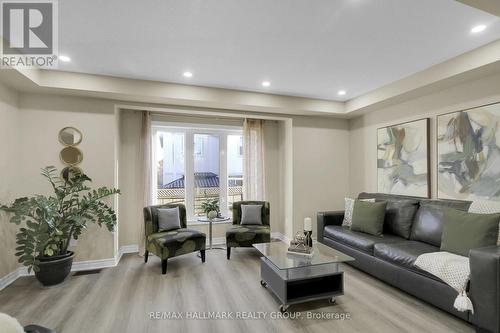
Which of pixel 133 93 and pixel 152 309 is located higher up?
pixel 133 93

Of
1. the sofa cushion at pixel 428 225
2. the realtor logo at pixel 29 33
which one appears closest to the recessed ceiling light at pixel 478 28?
the sofa cushion at pixel 428 225

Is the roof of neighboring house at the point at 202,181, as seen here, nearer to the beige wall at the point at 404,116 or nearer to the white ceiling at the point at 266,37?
the white ceiling at the point at 266,37

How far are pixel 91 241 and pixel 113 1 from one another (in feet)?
10.1

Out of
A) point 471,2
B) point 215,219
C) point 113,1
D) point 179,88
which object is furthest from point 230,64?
point 215,219

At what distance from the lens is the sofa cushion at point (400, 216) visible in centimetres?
318

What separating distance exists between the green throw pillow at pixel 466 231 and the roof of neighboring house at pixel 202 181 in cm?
360

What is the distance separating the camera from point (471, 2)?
63.0 inches

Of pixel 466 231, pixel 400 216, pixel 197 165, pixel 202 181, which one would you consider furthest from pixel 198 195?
pixel 466 231

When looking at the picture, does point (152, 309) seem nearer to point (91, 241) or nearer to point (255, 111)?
point (91, 241)

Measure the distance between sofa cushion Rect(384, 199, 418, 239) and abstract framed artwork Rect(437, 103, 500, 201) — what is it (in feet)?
1.40

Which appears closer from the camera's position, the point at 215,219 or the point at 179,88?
the point at 179,88

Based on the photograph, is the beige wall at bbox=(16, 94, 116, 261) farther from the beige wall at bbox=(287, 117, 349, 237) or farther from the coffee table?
the beige wall at bbox=(287, 117, 349, 237)

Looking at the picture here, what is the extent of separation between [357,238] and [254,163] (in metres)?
2.34

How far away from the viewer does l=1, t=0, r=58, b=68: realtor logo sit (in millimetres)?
1985
